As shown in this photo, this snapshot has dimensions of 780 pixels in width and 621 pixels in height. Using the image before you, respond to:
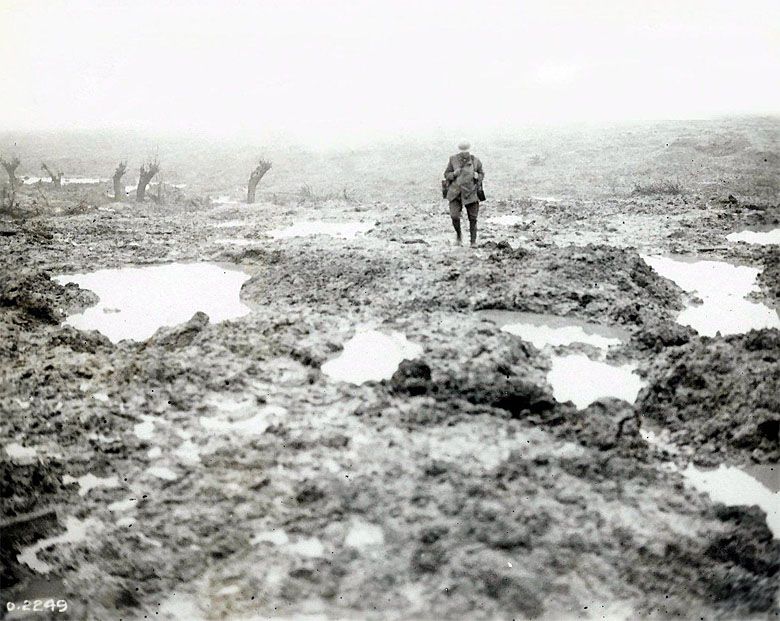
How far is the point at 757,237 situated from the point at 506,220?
4115 millimetres

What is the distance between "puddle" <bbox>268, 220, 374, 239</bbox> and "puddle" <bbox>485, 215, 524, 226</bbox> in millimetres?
2390

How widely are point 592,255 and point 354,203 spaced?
9124 millimetres

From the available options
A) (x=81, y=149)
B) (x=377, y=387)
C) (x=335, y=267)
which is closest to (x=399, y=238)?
(x=335, y=267)

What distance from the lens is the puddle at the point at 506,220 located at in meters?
10.1

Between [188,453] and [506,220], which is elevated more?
[506,220]

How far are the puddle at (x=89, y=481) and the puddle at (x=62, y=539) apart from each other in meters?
0.21

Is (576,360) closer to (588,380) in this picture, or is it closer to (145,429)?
(588,380)

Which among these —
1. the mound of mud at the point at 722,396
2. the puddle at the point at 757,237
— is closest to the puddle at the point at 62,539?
the mound of mud at the point at 722,396

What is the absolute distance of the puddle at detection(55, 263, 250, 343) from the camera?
529cm

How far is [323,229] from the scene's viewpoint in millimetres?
10586

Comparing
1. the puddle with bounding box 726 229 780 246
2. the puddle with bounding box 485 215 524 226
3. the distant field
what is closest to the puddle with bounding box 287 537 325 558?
the puddle with bounding box 726 229 780 246

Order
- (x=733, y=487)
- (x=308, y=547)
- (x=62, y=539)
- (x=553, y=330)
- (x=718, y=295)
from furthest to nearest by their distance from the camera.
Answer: (x=718, y=295)
(x=553, y=330)
(x=733, y=487)
(x=62, y=539)
(x=308, y=547)

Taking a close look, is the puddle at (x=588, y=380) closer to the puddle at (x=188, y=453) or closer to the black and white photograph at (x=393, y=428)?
the black and white photograph at (x=393, y=428)

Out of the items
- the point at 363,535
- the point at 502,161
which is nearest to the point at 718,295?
the point at 363,535
